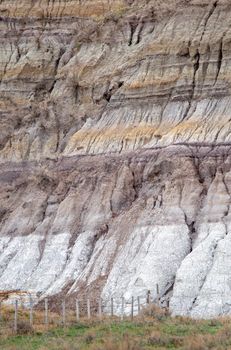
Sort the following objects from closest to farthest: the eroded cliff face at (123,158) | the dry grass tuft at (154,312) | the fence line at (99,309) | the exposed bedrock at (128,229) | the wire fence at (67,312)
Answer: the wire fence at (67,312) < the dry grass tuft at (154,312) < the fence line at (99,309) < the exposed bedrock at (128,229) < the eroded cliff face at (123,158)

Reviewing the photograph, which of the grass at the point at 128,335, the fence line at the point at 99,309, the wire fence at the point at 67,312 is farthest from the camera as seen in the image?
the fence line at the point at 99,309

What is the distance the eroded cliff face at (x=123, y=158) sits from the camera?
41.2m

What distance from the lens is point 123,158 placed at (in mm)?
50750

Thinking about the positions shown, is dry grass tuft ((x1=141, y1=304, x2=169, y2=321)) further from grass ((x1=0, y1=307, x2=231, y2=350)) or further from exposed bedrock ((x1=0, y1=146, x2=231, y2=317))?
exposed bedrock ((x1=0, y1=146, x2=231, y2=317))

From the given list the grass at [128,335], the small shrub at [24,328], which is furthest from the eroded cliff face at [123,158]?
the small shrub at [24,328]

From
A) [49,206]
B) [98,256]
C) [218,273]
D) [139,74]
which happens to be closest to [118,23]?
[139,74]

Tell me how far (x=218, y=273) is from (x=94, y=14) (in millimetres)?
39406

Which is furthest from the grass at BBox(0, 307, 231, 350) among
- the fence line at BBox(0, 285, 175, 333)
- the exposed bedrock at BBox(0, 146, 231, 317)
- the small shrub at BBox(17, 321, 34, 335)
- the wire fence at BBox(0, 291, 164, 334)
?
the exposed bedrock at BBox(0, 146, 231, 317)

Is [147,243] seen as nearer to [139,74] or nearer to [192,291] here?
[192,291]

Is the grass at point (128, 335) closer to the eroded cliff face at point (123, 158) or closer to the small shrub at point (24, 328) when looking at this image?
the small shrub at point (24, 328)

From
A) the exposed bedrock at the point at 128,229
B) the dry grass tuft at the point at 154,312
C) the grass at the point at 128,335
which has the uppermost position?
the exposed bedrock at the point at 128,229

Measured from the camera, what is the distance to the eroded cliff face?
41250 millimetres

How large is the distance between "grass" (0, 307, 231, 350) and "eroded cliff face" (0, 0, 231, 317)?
6126 mm

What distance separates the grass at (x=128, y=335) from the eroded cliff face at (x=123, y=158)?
613cm
